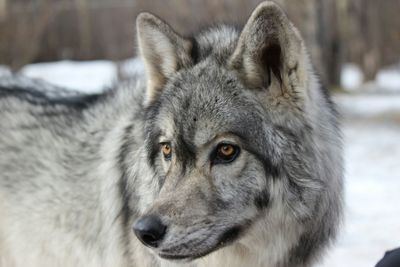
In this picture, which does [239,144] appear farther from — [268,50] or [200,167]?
[268,50]

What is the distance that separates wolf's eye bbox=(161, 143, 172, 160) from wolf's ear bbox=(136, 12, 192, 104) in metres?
0.39

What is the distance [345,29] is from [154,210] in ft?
54.1

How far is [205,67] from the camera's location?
3.56 m

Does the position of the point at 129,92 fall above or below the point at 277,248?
above

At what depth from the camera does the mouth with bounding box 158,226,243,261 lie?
3.16 m

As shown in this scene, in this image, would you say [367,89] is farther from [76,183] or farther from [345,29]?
[76,183]

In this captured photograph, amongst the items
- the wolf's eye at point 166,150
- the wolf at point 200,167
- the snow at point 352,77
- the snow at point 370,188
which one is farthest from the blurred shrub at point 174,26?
the wolf's eye at point 166,150

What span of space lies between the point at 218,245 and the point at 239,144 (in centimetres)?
51

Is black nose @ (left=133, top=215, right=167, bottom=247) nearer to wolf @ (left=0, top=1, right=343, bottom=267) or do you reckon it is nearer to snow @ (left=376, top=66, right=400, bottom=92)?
wolf @ (left=0, top=1, right=343, bottom=267)

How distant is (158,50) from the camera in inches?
147

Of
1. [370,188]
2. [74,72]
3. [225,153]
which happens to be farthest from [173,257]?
[74,72]

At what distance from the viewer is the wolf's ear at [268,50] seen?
3250mm

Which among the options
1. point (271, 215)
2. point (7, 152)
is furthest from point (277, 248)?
point (7, 152)

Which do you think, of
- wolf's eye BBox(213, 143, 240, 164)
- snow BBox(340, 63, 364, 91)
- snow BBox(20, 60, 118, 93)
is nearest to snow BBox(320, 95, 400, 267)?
wolf's eye BBox(213, 143, 240, 164)
